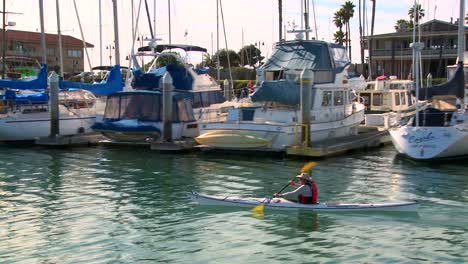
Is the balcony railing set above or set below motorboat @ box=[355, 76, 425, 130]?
above

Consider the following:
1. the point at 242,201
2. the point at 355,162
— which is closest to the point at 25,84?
the point at 355,162

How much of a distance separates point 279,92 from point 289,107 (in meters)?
0.74

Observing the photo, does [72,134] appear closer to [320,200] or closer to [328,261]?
[320,200]

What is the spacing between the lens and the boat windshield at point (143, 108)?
86.2 ft

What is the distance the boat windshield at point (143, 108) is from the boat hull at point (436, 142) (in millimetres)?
9725

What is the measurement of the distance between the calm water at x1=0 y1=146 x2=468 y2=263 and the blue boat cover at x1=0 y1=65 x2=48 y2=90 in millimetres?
8211

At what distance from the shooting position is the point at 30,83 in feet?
98.0

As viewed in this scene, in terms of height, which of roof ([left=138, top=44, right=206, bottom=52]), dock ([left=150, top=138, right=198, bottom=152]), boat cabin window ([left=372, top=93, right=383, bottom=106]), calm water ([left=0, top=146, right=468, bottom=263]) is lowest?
calm water ([left=0, top=146, right=468, bottom=263])

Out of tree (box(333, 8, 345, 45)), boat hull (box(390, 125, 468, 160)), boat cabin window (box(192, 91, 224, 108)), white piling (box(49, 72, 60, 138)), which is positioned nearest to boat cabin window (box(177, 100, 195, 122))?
boat cabin window (box(192, 91, 224, 108))

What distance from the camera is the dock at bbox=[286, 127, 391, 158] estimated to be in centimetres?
2231

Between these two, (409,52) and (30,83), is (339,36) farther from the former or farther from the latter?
(30,83)

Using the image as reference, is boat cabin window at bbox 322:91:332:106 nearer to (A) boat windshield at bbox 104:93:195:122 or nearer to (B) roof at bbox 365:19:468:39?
(A) boat windshield at bbox 104:93:195:122

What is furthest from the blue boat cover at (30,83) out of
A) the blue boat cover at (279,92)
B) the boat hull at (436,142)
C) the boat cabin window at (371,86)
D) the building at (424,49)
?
the building at (424,49)

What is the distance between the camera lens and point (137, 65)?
33094mm
